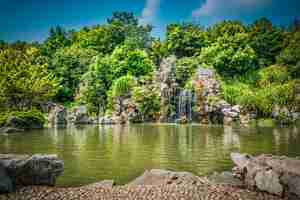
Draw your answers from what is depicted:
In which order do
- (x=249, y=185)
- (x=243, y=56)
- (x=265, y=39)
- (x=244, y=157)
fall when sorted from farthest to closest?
(x=265, y=39) < (x=243, y=56) < (x=244, y=157) < (x=249, y=185)

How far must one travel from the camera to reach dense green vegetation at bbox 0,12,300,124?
38.6 metres

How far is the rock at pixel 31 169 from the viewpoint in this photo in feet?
28.0

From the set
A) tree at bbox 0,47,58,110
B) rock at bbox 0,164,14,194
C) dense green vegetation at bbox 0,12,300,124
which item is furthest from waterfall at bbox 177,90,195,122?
rock at bbox 0,164,14,194

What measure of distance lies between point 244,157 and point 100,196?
4.69m

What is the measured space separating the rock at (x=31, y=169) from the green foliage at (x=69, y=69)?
43.7 meters

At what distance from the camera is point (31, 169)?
28.2 ft

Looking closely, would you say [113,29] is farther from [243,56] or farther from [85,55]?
[243,56]

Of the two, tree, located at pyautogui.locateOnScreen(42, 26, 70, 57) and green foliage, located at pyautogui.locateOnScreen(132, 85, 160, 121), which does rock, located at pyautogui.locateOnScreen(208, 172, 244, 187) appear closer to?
green foliage, located at pyautogui.locateOnScreen(132, 85, 160, 121)

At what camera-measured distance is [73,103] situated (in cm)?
4941

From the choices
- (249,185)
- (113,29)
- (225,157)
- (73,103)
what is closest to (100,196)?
(249,185)

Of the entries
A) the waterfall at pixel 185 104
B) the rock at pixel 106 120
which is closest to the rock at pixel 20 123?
the rock at pixel 106 120

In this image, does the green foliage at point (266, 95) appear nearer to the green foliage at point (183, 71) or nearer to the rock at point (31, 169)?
the green foliage at point (183, 71)

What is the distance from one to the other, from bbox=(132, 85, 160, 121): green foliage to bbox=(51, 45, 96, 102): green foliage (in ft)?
45.5

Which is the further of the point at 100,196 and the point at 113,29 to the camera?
the point at 113,29
